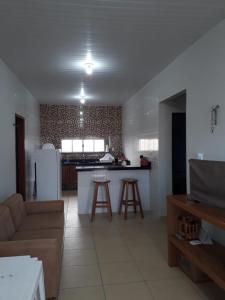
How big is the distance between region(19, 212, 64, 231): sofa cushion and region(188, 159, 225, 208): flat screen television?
1638mm

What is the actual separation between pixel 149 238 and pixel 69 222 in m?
1.60

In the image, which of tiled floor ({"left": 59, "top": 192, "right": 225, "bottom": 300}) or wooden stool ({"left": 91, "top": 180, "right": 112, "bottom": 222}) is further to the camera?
wooden stool ({"left": 91, "top": 180, "right": 112, "bottom": 222})

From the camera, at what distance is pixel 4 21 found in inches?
105

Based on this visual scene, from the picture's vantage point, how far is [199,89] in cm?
317

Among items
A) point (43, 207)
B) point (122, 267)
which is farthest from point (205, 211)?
point (43, 207)

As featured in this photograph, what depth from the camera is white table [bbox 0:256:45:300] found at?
1361 mm

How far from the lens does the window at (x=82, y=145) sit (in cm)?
862

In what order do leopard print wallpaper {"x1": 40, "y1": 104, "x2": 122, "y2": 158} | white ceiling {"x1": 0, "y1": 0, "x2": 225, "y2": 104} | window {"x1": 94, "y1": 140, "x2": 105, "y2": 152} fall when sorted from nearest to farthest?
white ceiling {"x1": 0, "y1": 0, "x2": 225, "y2": 104} < leopard print wallpaper {"x1": 40, "y1": 104, "x2": 122, "y2": 158} < window {"x1": 94, "y1": 140, "x2": 105, "y2": 152}

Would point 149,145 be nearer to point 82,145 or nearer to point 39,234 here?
point 39,234

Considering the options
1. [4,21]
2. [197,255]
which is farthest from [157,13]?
[197,255]

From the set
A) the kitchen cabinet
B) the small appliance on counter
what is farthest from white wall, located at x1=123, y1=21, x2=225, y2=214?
the kitchen cabinet

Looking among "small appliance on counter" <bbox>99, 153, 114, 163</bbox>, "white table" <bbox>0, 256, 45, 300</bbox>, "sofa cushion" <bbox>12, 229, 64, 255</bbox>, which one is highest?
"small appliance on counter" <bbox>99, 153, 114, 163</bbox>

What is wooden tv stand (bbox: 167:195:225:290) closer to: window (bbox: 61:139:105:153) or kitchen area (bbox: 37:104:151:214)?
kitchen area (bbox: 37:104:151:214)

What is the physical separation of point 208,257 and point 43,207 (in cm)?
233
